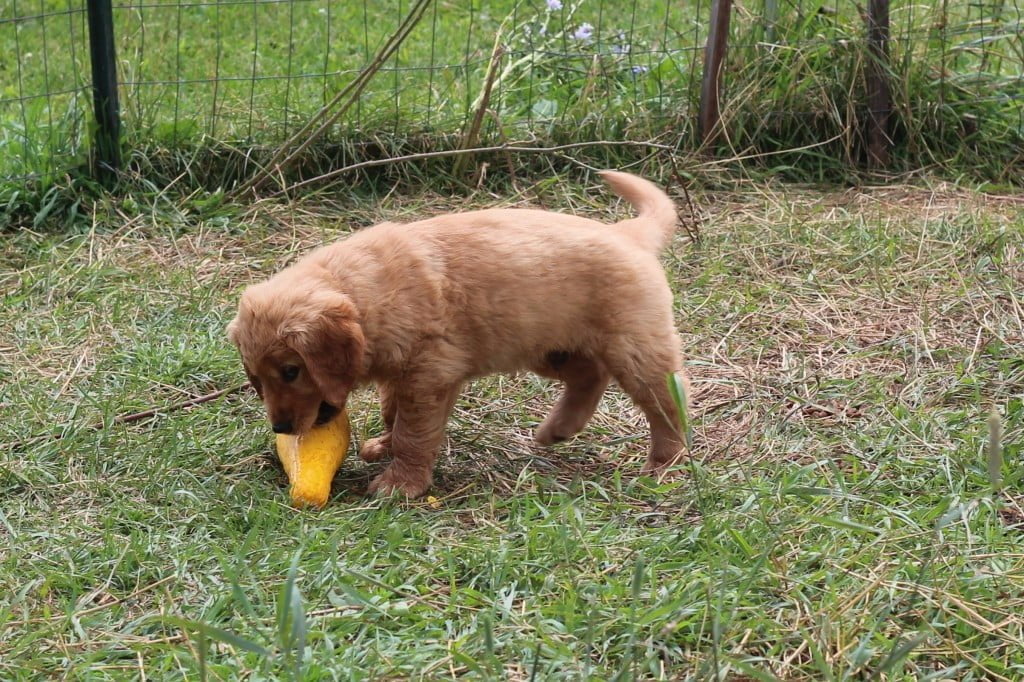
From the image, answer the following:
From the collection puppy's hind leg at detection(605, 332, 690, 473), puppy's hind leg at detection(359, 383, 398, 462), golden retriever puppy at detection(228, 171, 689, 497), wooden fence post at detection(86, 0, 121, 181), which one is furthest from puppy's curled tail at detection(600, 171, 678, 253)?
wooden fence post at detection(86, 0, 121, 181)

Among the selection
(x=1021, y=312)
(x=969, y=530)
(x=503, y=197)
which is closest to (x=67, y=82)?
(x=503, y=197)

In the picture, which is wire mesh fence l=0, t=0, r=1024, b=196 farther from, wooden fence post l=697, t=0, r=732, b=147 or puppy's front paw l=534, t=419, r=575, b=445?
puppy's front paw l=534, t=419, r=575, b=445

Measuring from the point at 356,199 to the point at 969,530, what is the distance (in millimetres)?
3804

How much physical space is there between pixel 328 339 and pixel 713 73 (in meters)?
3.63

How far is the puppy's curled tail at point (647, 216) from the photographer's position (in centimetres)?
412

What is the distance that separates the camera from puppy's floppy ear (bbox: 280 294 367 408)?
3.44 meters

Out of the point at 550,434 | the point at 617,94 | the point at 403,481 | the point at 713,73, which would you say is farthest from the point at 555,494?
the point at 617,94

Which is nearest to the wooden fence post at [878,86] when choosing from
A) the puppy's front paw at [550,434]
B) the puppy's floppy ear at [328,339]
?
the puppy's front paw at [550,434]

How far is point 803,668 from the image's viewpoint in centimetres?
261

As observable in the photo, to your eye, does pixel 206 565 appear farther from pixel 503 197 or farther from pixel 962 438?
pixel 503 197

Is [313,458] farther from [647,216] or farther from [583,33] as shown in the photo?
[583,33]

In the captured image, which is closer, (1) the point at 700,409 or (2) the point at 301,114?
(1) the point at 700,409

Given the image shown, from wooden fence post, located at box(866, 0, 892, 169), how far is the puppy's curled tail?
2609 millimetres

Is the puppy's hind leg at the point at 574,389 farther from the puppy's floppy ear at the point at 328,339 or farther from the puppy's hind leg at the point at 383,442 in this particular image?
the puppy's floppy ear at the point at 328,339
